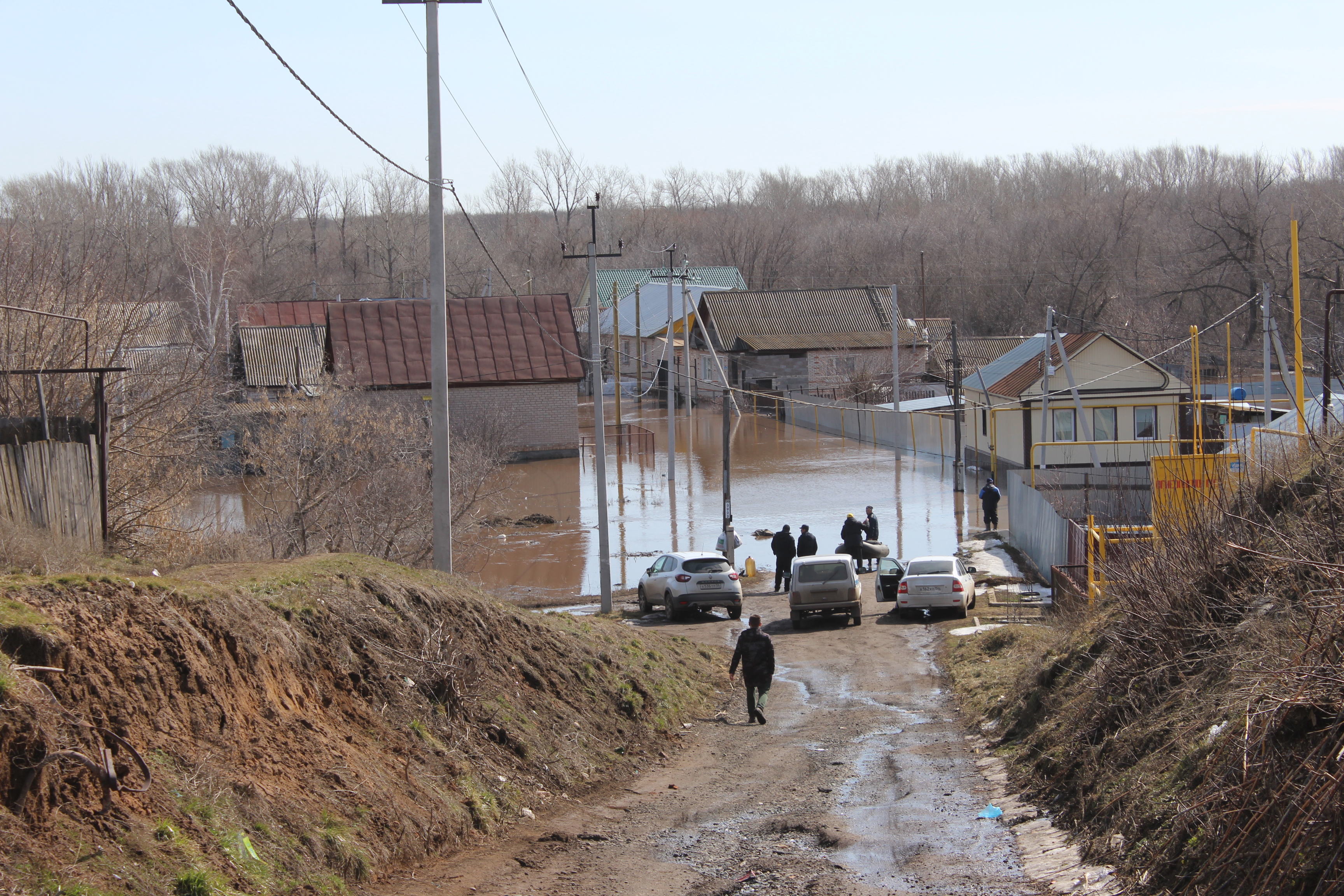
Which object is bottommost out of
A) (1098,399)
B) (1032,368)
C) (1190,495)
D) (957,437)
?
(957,437)

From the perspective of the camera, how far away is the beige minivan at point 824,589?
70.3ft

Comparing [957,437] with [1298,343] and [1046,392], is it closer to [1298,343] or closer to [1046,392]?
[1046,392]

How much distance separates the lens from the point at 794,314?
77125 mm

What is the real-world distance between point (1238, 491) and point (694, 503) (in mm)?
28843

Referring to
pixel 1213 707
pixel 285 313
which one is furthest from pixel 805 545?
pixel 285 313

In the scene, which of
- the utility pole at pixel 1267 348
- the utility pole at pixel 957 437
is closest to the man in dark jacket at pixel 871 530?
the utility pole at pixel 1267 348

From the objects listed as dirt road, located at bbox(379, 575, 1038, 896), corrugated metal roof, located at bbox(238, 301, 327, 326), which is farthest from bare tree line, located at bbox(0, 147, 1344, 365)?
dirt road, located at bbox(379, 575, 1038, 896)

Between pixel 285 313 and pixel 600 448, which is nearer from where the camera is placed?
pixel 600 448

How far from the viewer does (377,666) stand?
947 centimetres

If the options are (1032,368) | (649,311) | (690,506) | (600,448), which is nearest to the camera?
(600,448)

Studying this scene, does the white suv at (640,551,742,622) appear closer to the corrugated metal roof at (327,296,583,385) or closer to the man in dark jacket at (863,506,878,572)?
the man in dark jacket at (863,506,878,572)

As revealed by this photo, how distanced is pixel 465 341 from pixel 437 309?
3479 centimetres

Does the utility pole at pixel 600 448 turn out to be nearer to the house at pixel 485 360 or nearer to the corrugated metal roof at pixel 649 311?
the house at pixel 485 360

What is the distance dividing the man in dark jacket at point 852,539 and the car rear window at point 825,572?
5.80m
